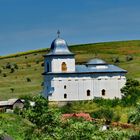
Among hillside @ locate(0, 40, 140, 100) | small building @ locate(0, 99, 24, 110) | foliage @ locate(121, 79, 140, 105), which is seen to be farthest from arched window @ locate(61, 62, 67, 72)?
hillside @ locate(0, 40, 140, 100)

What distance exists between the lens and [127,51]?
14062 cm

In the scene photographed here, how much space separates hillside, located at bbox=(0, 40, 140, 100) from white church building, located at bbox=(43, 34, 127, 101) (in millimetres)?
13295

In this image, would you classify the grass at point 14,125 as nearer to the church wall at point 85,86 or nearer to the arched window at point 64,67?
the church wall at point 85,86

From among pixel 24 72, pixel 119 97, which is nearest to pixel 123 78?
pixel 119 97

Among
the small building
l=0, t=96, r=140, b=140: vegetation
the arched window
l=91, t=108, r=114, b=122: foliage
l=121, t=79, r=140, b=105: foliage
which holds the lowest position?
l=0, t=96, r=140, b=140: vegetation

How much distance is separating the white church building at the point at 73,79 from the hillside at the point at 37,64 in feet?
43.6

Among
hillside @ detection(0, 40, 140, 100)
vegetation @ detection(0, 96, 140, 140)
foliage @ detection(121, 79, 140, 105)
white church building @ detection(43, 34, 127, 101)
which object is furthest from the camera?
hillside @ detection(0, 40, 140, 100)

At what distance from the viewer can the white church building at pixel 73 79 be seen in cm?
9112

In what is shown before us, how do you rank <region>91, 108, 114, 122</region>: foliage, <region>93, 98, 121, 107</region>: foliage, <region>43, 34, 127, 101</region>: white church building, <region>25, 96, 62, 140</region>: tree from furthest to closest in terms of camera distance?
<region>43, 34, 127, 101</region>: white church building → <region>93, 98, 121, 107</region>: foliage → <region>91, 108, 114, 122</region>: foliage → <region>25, 96, 62, 140</region>: tree

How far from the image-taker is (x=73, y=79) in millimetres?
91375

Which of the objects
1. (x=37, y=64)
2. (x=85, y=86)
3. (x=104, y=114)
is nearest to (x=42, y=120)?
(x=104, y=114)

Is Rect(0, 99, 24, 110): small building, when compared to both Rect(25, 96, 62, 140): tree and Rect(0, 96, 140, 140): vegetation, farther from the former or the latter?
Rect(25, 96, 62, 140): tree

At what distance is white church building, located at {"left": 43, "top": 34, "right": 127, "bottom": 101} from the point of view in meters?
91.1

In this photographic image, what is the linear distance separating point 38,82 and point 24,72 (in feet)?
35.7
